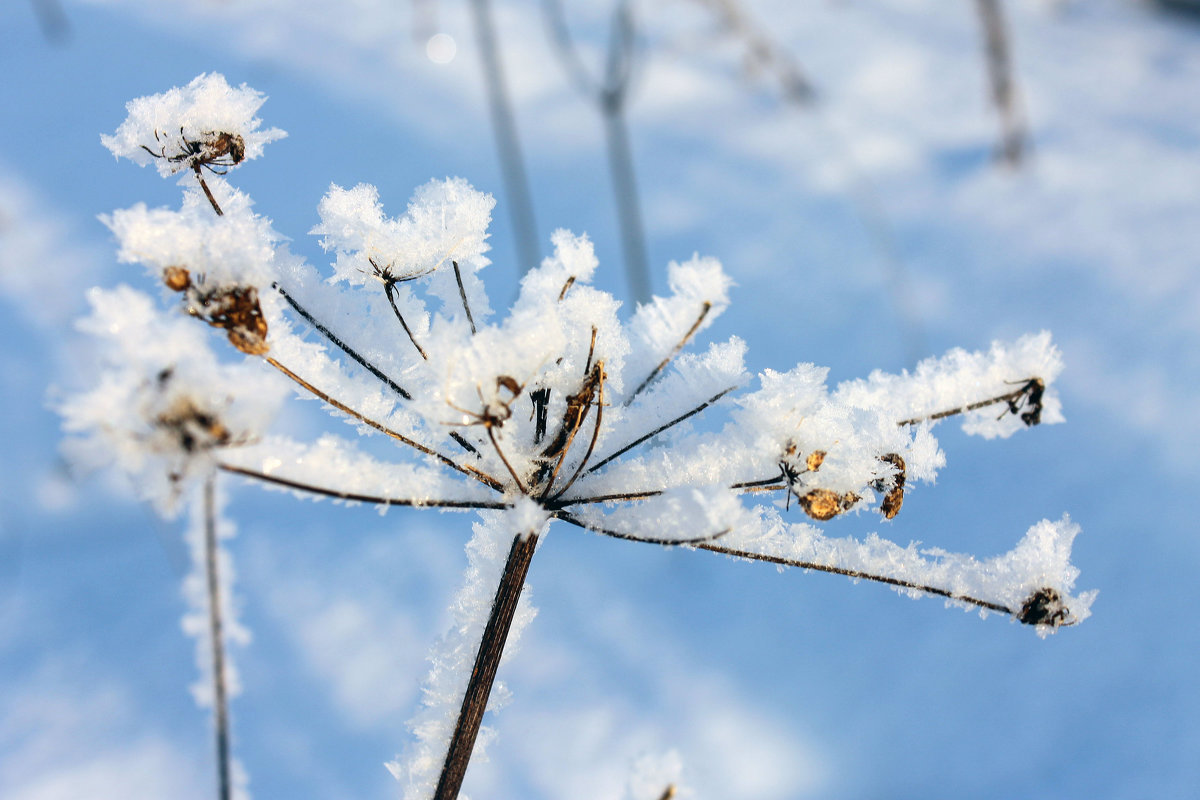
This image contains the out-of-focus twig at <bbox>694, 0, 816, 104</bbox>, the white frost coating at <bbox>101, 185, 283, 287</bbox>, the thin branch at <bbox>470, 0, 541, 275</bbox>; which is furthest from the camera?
the out-of-focus twig at <bbox>694, 0, 816, 104</bbox>

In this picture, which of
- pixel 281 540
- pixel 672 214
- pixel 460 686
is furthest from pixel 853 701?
pixel 672 214

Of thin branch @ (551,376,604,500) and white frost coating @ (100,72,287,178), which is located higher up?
white frost coating @ (100,72,287,178)

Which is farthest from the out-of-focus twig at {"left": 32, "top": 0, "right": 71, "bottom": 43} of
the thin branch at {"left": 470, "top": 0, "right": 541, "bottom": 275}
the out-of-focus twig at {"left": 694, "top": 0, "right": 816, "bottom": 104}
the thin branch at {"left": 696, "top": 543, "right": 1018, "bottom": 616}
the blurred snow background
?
the thin branch at {"left": 696, "top": 543, "right": 1018, "bottom": 616}

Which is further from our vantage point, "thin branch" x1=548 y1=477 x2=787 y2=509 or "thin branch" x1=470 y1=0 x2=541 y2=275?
"thin branch" x1=470 y1=0 x2=541 y2=275

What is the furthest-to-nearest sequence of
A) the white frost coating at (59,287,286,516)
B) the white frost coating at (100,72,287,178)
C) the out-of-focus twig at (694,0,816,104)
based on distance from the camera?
the out-of-focus twig at (694,0,816,104) → the white frost coating at (100,72,287,178) → the white frost coating at (59,287,286,516)

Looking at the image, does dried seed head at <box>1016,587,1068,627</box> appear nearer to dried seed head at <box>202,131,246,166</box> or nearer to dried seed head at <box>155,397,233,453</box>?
dried seed head at <box>155,397,233,453</box>

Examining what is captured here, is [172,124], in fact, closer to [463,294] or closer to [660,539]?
[463,294]

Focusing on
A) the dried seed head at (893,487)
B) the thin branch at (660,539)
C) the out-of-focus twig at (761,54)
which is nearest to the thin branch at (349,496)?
the thin branch at (660,539)

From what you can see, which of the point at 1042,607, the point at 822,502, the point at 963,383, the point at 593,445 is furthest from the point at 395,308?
the point at 1042,607
